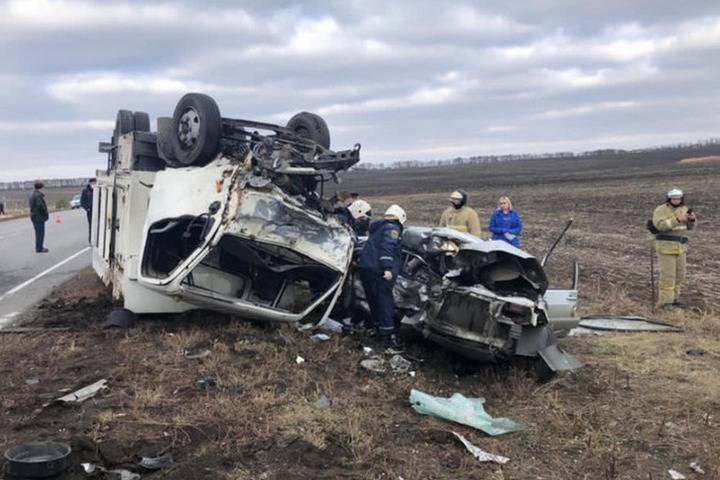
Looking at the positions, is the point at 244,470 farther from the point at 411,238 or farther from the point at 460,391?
the point at 411,238

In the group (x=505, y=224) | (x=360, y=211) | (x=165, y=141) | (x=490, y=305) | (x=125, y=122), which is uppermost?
(x=125, y=122)

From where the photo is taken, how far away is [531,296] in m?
6.17

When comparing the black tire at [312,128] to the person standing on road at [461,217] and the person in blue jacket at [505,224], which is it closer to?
the person standing on road at [461,217]

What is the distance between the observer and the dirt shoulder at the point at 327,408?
14.2 feet

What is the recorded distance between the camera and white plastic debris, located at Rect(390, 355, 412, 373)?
20.9 ft

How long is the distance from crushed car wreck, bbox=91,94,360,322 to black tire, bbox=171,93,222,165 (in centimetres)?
1

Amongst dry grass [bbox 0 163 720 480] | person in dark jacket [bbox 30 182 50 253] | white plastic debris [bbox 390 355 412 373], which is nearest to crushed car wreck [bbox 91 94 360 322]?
dry grass [bbox 0 163 720 480]

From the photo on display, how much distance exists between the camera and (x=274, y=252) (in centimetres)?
669

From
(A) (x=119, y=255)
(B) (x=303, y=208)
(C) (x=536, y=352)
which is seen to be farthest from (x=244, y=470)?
(A) (x=119, y=255)

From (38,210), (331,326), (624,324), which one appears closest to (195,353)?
(331,326)

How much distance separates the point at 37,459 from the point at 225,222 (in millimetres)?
2889

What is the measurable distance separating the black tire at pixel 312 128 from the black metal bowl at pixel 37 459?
5.38m

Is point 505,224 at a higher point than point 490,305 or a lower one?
higher

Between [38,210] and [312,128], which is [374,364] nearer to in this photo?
[312,128]
